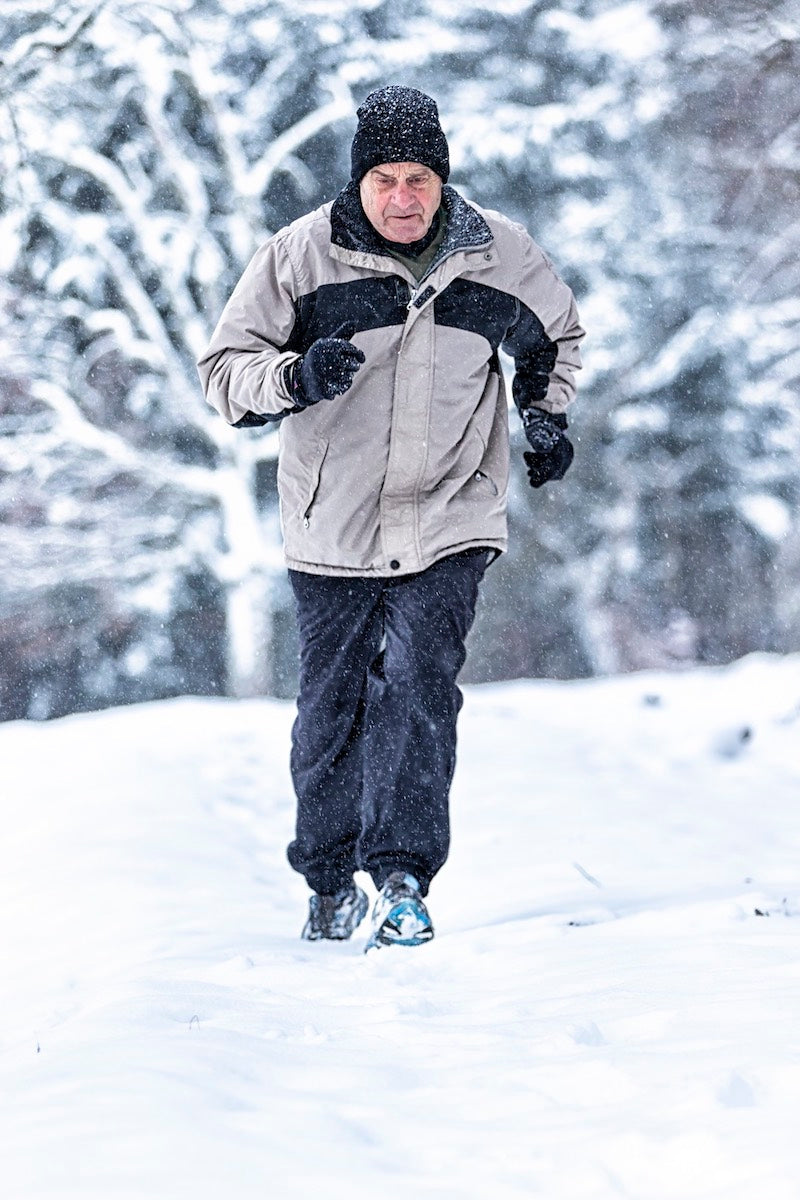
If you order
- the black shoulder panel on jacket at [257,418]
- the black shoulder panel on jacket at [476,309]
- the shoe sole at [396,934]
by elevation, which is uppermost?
the black shoulder panel on jacket at [476,309]

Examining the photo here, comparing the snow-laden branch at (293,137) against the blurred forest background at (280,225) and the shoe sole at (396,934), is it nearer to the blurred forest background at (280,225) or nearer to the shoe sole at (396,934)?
the blurred forest background at (280,225)

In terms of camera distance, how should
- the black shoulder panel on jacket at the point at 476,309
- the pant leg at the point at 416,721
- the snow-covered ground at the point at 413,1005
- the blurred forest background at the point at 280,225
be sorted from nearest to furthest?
1. the snow-covered ground at the point at 413,1005
2. the pant leg at the point at 416,721
3. the black shoulder panel on jacket at the point at 476,309
4. the blurred forest background at the point at 280,225

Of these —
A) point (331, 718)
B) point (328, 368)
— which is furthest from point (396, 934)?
point (328, 368)

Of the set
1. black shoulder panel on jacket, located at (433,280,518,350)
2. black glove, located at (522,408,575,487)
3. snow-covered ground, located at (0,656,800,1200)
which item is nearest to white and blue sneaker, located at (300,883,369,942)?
snow-covered ground, located at (0,656,800,1200)

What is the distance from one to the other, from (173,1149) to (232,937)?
1.88m

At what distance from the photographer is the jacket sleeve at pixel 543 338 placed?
11.0 ft

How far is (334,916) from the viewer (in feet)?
11.1

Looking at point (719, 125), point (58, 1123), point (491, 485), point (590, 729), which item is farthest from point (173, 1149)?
point (719, 125)

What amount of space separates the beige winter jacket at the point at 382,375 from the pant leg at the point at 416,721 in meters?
0.07

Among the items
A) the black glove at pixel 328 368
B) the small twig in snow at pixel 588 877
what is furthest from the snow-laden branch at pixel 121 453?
the black glove at pixel 328 368

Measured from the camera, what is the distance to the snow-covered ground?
1.39 meters

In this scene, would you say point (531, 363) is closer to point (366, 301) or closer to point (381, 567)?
point (366, 301)

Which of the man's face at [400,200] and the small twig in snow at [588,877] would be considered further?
the small twig in snow at [588,877]

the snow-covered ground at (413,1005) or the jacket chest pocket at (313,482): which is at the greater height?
the jacket chest pocket at (313,482)
